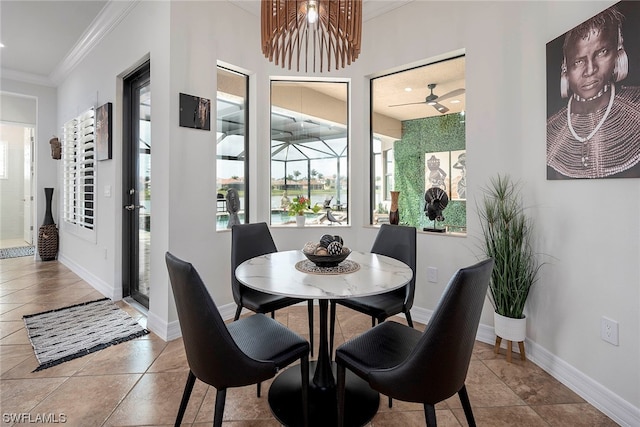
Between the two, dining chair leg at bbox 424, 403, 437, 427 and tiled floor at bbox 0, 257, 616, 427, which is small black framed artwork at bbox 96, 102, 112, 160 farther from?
dining chair leg at bbox 424, 403, 437, 427

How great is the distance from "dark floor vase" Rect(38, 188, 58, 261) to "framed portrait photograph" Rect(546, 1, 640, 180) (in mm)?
6541

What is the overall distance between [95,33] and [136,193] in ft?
6.55

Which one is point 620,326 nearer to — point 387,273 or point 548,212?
point 548,212

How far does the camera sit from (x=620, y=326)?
1597 mm

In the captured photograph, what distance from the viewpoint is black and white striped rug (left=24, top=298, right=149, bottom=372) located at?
2.23 metres

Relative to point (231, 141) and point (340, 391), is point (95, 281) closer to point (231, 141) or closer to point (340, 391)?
point (231, 141)

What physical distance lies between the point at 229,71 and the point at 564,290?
3.21 meters

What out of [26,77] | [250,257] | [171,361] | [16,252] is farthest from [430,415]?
[16,252]

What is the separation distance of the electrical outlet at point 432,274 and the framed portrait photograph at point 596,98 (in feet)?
3.75

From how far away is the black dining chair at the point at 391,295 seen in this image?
190cm

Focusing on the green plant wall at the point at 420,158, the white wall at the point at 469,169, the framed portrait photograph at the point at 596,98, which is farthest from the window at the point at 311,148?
the framed portrait photograph at the point at 596,98

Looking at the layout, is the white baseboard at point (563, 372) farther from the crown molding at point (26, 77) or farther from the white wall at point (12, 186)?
the white wall at point (12, 186)

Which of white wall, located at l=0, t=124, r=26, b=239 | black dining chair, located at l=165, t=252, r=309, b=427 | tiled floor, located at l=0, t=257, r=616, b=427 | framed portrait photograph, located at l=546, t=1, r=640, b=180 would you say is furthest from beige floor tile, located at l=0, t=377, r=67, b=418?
white wall, located at l=0, t=124, r=26, b=239

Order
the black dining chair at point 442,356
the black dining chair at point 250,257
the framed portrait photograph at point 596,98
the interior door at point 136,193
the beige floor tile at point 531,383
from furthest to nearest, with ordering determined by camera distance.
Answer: the interior door at point 136,193, the black dining chair at point 250,257, the beige floor tile at point 531,383, the framed portrait photograph at point 596,98, the black dining chair at point 442,356
